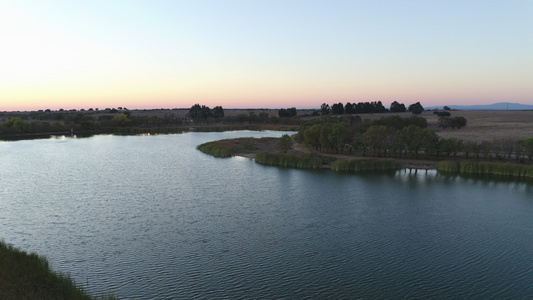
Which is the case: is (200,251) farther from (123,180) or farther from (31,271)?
(123,180)

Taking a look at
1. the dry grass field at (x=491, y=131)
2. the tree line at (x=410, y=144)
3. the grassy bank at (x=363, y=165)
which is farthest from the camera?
the dry grass field at (x=491, y=131)

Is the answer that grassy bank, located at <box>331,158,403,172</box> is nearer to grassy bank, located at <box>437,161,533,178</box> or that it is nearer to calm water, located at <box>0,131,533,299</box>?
calm water, located at <box>0,131,533,299</box>

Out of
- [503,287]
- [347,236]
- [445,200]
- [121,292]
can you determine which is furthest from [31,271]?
[445,200]

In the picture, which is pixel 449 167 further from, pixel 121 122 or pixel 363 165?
pixel 121 122

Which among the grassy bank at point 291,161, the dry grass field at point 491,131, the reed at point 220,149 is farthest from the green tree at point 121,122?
the dry grass field at point 491,131

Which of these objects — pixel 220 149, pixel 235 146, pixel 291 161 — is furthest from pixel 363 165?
pixel 235 146

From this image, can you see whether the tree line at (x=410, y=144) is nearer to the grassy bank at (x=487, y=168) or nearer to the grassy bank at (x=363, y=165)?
the grassy bank at (x=487, y=168)
